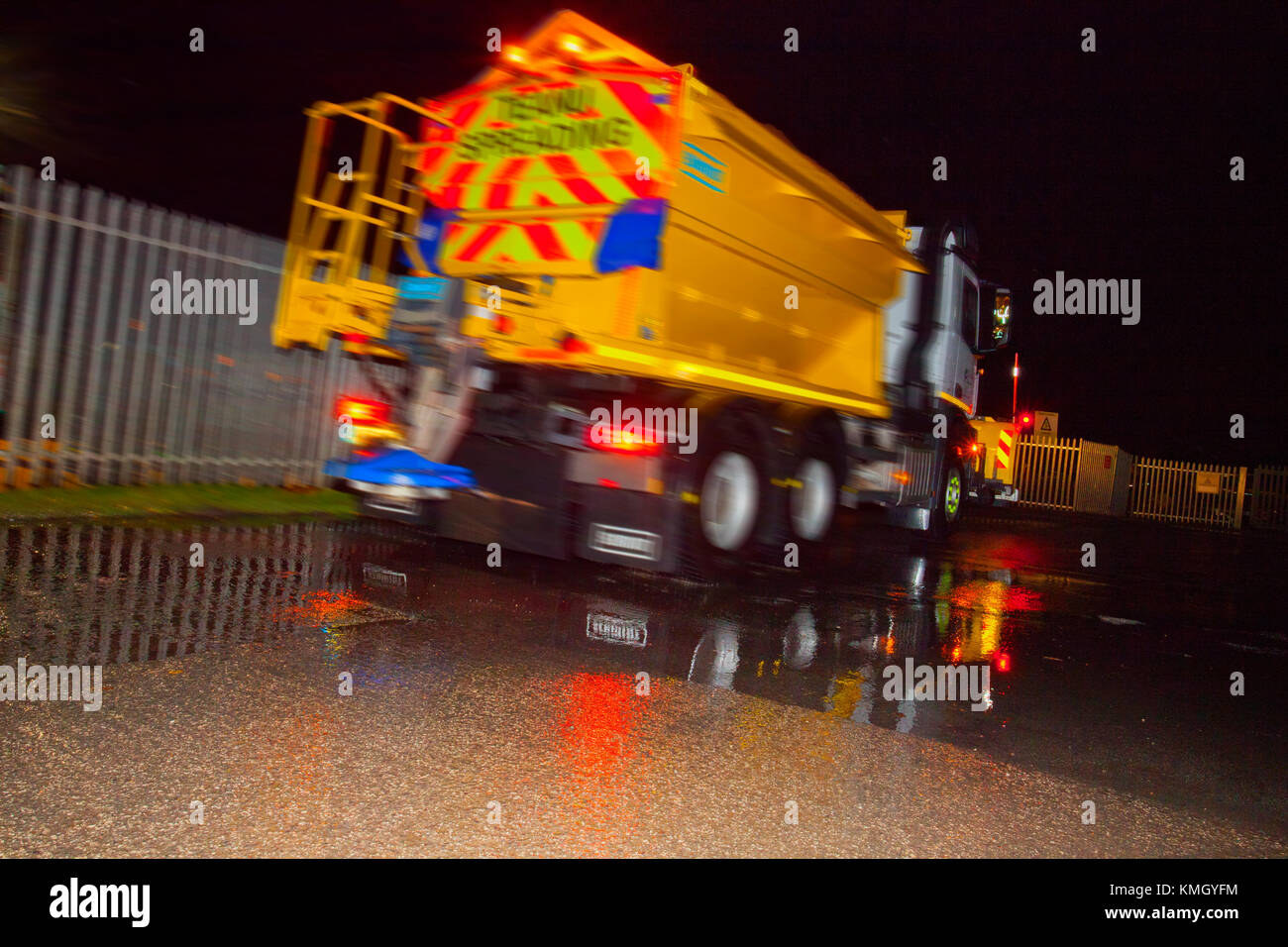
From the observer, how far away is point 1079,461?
25.4 meters

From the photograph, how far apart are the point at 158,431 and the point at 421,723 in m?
6.87

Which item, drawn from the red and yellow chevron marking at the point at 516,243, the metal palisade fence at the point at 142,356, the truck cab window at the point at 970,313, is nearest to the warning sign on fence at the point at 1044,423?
the truck cab window at the point at 970,313

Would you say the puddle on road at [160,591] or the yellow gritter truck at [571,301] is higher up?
the yellow gritter truck at [571,301]

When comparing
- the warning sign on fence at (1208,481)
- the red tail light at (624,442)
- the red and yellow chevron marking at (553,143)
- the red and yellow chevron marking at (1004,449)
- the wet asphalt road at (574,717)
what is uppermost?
the red and yellow chevron marking at (553,143)

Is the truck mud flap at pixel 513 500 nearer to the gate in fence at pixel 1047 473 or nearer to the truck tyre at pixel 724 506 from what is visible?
the truck tyre at pixel 724 506

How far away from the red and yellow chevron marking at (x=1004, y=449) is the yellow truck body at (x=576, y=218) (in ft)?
24.5

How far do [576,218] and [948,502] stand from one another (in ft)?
24.2

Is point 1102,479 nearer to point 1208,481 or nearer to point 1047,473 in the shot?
point 1047,473

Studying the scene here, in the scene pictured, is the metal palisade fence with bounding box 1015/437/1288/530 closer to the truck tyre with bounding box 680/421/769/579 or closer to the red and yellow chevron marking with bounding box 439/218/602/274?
the truck tyre with bounding box 680/421/769/579

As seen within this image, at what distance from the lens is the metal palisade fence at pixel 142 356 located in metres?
8.80

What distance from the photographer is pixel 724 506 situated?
809cm

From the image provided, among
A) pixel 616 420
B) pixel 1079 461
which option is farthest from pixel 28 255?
pixel 1079 461

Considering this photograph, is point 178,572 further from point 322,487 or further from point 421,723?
point 322,487

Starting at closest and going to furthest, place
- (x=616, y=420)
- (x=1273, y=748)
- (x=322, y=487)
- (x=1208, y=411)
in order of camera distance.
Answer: (x=1273, y=748) → (x=616, y=420) → (x=322, y=487) → (x=1208, y=411)
